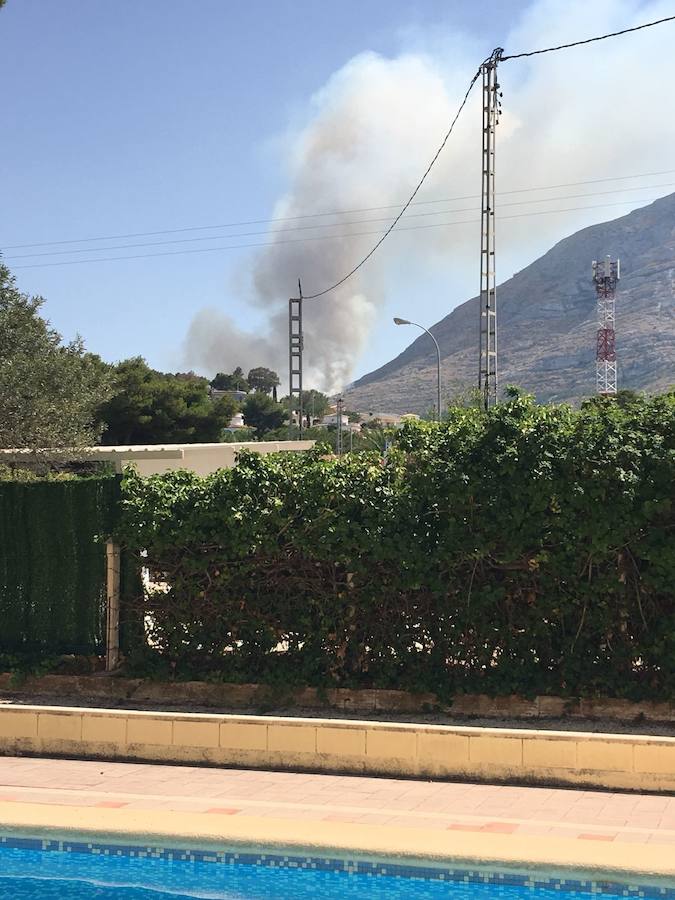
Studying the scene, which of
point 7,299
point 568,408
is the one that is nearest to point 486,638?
point 568,408

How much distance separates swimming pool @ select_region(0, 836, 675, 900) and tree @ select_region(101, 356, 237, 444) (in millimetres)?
44344

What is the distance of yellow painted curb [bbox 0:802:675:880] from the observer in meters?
6.61

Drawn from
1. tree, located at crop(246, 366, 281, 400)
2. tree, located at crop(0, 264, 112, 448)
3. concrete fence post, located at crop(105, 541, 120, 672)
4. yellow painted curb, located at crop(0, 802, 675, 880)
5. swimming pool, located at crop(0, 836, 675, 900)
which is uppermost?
tree, located at crop(246, 366, 281, 400)

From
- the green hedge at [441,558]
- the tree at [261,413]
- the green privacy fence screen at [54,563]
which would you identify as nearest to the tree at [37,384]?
the green privacy fence screen at [54,563]

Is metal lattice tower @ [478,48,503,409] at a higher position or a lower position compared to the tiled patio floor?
higher

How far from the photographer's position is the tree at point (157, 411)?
5378cm

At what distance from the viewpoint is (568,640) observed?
11.4 m

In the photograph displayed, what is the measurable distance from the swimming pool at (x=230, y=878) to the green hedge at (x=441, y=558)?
4.75m

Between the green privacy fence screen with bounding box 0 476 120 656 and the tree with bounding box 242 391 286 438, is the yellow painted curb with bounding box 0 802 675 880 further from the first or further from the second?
the tree with bounding box 242 391 286 438

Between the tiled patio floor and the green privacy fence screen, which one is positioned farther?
the green privacy fence screen

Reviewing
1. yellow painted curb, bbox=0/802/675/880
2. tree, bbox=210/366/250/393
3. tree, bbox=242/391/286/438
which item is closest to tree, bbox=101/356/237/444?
yellow painted curb, bbox=0/802/675/880

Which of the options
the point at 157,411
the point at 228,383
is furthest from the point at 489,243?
the point at 228,383

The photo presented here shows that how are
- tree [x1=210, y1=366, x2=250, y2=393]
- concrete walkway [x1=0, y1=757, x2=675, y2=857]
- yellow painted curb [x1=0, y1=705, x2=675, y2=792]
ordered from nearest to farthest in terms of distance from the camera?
concrete walkway [x1=0, y1=757, x2=675, y2=857], yellow painted curb [x1=0, y1=705, x2=675, y2=792], tree [x1=210, y1=366, x2=250, y2=393]

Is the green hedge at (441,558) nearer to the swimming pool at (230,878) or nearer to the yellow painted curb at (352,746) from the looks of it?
the yellow painted curb at (352,746)
